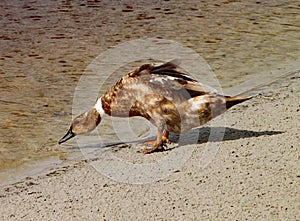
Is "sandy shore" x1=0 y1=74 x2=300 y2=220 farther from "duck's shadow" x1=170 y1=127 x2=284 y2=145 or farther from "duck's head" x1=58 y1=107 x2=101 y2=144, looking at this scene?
"duck's head" x1=58 y1=107 x2=101 y2=144

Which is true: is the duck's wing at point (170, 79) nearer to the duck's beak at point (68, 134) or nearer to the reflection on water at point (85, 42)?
the duck's beak at point (68, 134)

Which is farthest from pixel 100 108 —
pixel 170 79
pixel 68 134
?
pixel 170 79

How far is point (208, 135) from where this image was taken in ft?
20.8

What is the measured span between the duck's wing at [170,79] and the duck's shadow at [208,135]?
0.51 m

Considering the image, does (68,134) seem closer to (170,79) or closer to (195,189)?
(170,79)

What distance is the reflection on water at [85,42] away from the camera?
7.39 meters

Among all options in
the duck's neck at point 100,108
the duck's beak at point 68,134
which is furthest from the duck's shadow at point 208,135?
the duck's neck at point 100,108

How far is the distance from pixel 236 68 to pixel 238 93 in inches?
55.6

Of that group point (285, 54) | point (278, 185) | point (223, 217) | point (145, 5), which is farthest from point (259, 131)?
point (145, 5)

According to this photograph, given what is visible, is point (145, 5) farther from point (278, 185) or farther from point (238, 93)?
point (278, 185)

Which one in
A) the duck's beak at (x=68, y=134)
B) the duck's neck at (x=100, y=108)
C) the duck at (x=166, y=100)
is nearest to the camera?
the duck at (x=166, y=100)

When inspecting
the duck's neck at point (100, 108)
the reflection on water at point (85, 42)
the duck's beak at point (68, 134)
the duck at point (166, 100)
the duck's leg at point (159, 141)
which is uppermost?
the duck at point (166, 100)

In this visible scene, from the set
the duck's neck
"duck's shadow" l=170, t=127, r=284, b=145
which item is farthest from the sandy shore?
the duck's neck

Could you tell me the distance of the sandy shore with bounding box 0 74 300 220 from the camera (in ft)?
15.0
